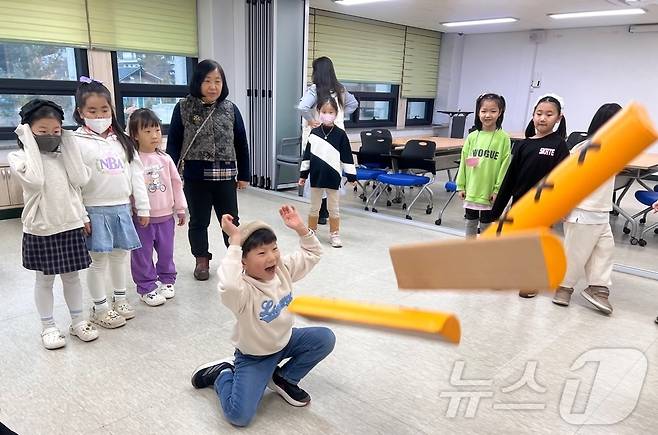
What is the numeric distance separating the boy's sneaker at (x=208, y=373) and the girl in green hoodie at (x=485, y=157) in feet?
6.53

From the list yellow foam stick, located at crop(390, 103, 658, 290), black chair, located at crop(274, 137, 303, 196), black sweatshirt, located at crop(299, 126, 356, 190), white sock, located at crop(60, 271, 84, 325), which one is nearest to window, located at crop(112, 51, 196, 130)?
black chair, located at crop(274, 137, 303, 196)

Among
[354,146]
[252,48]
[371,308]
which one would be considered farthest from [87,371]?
[354,146]

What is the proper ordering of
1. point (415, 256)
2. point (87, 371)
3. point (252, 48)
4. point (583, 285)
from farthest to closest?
point (252, 48)
point (583, 285)
point (87, 371)
point (415, 256)

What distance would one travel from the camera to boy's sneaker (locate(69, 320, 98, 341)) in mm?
2354

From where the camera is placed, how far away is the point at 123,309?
2.61 meters

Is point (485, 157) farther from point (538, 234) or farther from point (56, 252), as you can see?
point (538, 234)

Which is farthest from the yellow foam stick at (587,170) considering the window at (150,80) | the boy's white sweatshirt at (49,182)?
the window at (150,80)

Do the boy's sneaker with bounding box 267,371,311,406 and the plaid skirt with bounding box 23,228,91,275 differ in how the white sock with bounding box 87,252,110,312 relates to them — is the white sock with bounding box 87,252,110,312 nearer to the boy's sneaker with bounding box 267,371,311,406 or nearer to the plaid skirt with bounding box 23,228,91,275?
the plaid skirt with bounding box 23,228,91,275

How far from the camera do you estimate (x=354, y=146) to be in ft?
23.0

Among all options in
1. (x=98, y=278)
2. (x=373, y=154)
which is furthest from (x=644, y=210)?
(x=98, y=278)

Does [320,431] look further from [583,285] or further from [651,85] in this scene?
[651,85]

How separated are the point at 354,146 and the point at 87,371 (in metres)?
5.38

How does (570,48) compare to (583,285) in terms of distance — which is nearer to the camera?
(583,285)

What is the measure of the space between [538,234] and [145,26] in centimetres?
562
